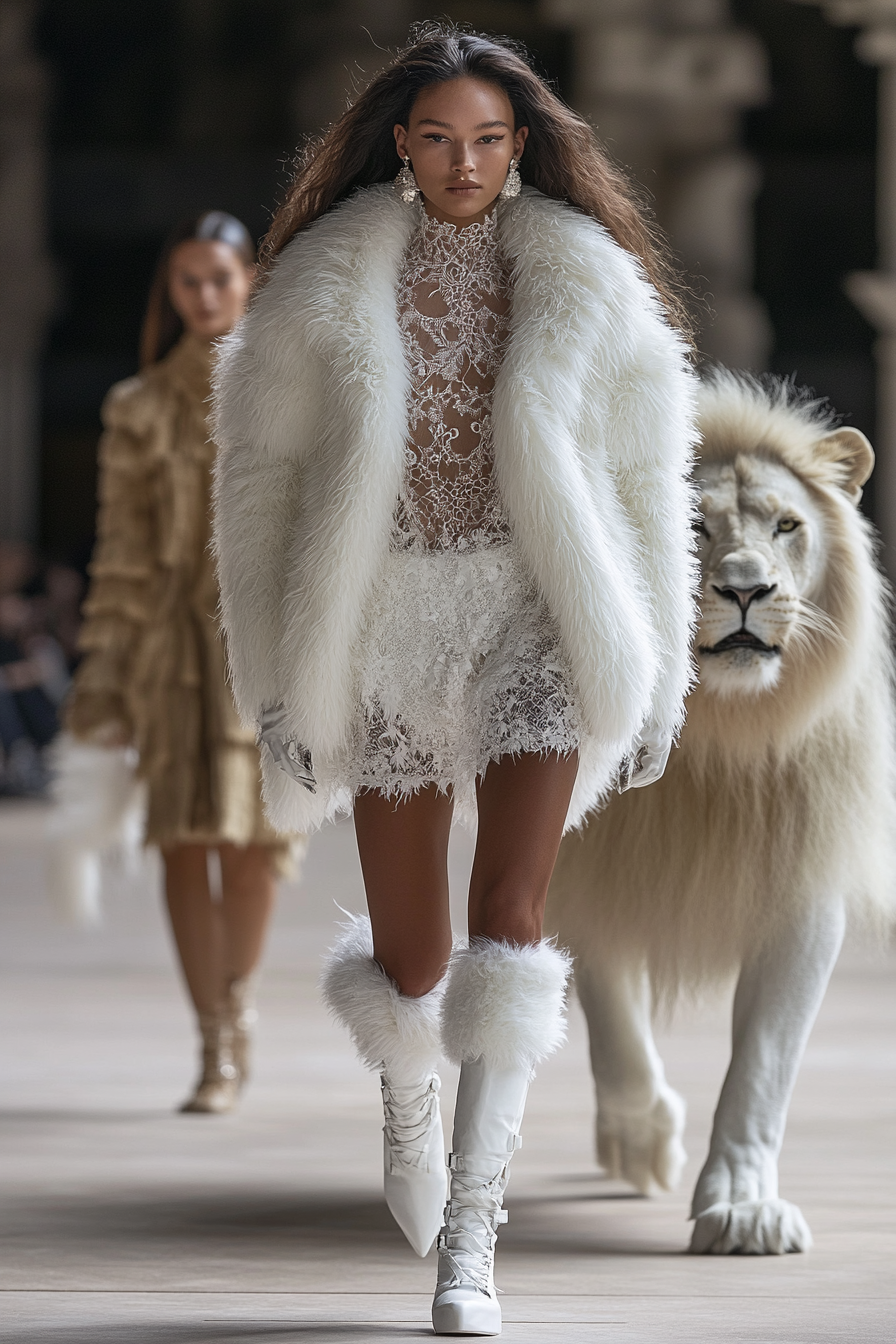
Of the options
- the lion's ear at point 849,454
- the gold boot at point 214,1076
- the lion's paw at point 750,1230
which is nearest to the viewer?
the lion's paw at point 750,1230

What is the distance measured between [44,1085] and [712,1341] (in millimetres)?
2231

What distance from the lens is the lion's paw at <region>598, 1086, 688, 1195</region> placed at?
3.59 metres

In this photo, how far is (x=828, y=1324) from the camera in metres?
2.71

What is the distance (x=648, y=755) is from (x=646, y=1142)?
96cm

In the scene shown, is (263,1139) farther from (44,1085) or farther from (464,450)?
(464,450)

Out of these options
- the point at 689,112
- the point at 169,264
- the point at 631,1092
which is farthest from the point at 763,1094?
the point at 689,112

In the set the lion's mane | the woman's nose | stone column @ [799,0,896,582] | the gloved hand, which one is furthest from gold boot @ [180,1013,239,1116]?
stone column @ [799,0,896,582]

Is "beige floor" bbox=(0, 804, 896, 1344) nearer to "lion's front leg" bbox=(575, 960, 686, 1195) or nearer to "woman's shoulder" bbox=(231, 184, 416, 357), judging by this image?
"lion's front leg" bbox=(575, 960, 686, 1195)

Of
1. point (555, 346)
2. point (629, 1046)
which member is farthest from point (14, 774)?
point (555, 346)

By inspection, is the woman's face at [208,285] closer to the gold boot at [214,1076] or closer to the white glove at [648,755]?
the gold boot at [214,1076]

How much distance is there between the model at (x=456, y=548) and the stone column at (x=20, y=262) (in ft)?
47.4

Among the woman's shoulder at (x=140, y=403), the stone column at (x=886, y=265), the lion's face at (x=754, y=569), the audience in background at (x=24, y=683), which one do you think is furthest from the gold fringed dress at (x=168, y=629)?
the stone column at (x=886, y=265)

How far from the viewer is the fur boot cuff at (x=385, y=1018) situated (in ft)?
9.34

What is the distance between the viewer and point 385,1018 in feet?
9.36
